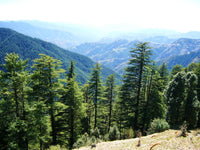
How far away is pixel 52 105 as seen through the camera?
1620cm

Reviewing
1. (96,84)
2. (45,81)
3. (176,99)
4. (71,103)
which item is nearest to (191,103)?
(176,99)

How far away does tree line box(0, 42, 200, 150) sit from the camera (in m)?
13.0

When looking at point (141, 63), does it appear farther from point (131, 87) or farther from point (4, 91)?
point (4, 91)

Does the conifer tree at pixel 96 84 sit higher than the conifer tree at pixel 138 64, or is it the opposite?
the conifer tree at pixel 138 64

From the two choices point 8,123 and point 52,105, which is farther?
point 52,105

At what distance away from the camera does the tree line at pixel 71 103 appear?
42.8 feet

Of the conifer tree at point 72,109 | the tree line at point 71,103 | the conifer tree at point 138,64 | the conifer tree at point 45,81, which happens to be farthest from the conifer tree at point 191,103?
the conifer tree at point 45,81

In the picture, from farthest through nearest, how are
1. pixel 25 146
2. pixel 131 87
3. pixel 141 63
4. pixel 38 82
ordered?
pixel 131 87 < pixel 141 63 < pixel 38 82 < pixel 25 146

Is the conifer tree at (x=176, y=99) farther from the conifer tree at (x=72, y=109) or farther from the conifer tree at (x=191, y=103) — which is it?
the conifer tree at (x=72, y=109)

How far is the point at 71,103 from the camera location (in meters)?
18.8

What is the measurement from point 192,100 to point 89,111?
17.2 metres

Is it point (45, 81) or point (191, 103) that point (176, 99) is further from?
point (45, 81)

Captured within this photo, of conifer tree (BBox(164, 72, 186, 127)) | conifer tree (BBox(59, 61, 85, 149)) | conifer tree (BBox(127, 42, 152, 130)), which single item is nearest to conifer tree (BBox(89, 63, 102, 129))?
conifer tree (BBox(59, 61, 85, 149))

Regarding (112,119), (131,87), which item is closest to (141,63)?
(131,87)
